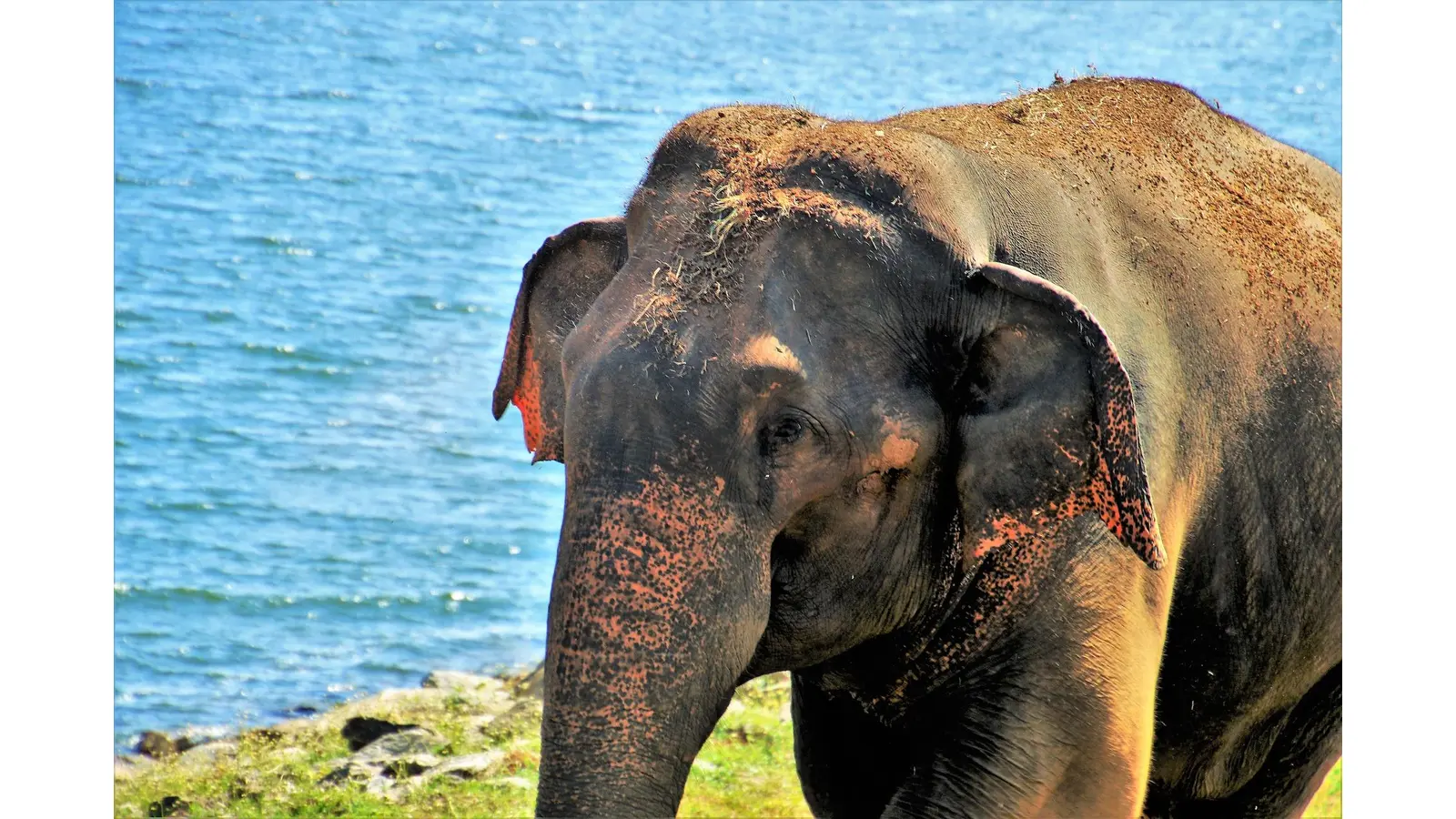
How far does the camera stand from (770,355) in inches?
94.7

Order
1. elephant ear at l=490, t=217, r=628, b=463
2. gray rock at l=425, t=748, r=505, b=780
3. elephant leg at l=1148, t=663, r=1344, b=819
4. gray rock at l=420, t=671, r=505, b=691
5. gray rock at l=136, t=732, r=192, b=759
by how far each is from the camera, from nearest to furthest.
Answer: elephant ear at l=490, t=217, r=628, b=463, elephant leg at l=1148, t=663, r=1344, b=819, gray rock at l=425, t=748, r=505, b=780, gray rock at l=136, t=732, r=192, b=759, gray rock at l=420, t=671, r=505, b=691

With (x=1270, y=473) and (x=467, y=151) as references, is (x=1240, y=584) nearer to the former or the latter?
(x=1270, y=473)

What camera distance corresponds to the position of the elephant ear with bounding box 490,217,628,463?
3.01m

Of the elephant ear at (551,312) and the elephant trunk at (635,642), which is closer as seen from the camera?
the elephant trunk at (635,642)

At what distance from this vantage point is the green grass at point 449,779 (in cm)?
473

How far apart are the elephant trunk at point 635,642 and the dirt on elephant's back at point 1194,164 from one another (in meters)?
0.85

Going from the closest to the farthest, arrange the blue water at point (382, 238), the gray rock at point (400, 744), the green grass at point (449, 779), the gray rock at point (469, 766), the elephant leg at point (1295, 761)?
1. the elephant leg at point (1295, 761)
2. the green grass at point (449, 779)
3. the gray rock at point (469, 766)
4. the gray rock at point (400, 744)
5. the blue water at point (382, 238)

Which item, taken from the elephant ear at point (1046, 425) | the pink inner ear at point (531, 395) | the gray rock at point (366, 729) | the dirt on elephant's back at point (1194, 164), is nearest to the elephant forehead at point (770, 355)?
the elephant ear at point (1046, 425)

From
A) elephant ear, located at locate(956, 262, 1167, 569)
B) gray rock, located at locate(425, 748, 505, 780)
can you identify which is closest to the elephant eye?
elephant ear, located at locate(956, 262, 1167, 569)

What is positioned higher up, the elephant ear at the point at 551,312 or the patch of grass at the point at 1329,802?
the elephant ear at the point at 551,312

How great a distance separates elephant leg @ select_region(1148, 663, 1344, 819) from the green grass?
1.03 meters

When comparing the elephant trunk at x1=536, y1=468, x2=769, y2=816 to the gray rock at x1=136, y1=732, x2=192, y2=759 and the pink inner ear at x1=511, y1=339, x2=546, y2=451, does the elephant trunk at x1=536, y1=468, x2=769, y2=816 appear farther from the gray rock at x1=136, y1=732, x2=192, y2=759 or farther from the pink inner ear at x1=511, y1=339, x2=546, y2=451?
the gray rock at x1=136, y1=732, x2=192, y2=759

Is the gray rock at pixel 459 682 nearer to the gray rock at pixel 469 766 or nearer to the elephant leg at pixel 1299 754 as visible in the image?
the gray rock at pixel 469 766

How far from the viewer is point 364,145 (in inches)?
263
